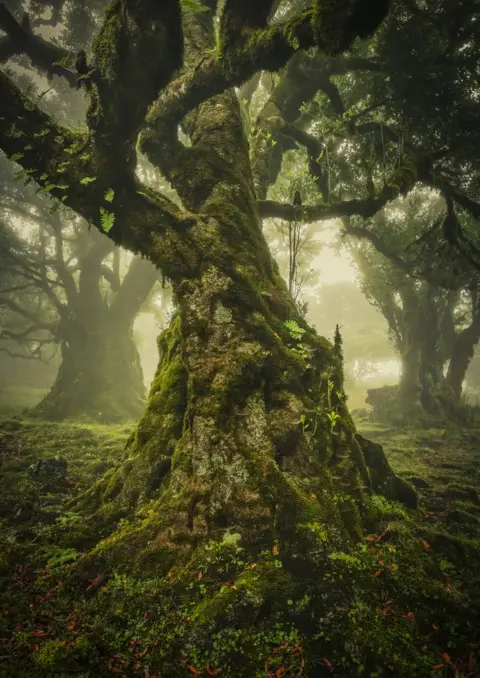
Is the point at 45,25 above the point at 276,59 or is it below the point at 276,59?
above

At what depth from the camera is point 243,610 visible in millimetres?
3629

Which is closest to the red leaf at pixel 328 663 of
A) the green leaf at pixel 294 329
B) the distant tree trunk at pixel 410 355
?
the green leaf at pixel 294 329

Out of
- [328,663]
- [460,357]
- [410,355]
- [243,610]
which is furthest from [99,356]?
[328,663]

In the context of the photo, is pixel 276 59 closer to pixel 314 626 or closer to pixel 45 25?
pixel 314 626

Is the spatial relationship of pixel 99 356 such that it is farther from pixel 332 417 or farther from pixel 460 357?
pixel 460 357

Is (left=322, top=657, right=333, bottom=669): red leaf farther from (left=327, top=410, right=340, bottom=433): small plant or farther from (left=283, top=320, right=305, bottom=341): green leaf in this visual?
(left=283, top=320, right=305, bottom=341): green leaf

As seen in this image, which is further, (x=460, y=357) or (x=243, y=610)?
(x=460, y=357)

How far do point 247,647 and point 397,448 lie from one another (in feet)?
40.7

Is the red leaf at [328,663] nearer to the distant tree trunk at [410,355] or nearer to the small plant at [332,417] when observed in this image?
the small plant at [332,417]

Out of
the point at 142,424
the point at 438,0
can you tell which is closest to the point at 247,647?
the point at 142,424

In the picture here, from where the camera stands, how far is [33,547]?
486 cm

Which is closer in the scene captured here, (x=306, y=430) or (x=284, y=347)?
(x=306, y=430)

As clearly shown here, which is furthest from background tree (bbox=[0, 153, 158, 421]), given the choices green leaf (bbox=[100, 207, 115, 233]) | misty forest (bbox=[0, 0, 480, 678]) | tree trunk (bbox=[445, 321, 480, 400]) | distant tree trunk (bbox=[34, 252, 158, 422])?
tree trunk (bbox=[445, 321, 480, 400])

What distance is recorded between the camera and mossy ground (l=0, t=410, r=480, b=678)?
3256 millimetres
